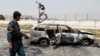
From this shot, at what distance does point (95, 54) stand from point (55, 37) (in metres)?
3.77

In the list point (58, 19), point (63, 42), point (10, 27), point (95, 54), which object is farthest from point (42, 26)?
point (58, 19)

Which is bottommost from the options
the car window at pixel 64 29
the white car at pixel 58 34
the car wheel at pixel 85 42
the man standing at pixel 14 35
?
the car wheel at pixel 85 42

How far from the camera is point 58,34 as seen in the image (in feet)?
55.9

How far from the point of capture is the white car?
17.2 metres

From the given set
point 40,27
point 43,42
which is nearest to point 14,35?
point 43,42

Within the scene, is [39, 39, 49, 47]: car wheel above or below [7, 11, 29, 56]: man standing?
below

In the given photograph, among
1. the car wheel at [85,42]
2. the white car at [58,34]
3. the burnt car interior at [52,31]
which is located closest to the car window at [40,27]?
the white car at [58,34]

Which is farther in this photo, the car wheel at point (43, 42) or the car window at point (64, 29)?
the car window at point (64, 29)

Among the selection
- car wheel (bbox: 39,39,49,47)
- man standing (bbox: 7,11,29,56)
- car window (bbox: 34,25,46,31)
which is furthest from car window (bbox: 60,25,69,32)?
man standing (bbox: 7,11,29,56)

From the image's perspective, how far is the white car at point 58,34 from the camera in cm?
1716

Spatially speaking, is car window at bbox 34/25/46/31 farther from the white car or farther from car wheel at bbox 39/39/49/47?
car wheel at bbox 39/39/49/47

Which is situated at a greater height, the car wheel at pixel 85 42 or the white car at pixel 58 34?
the white car at pixel 58 34

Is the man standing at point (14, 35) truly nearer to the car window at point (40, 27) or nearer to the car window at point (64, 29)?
the car window at point (40, 27)

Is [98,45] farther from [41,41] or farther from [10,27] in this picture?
[10,27]
